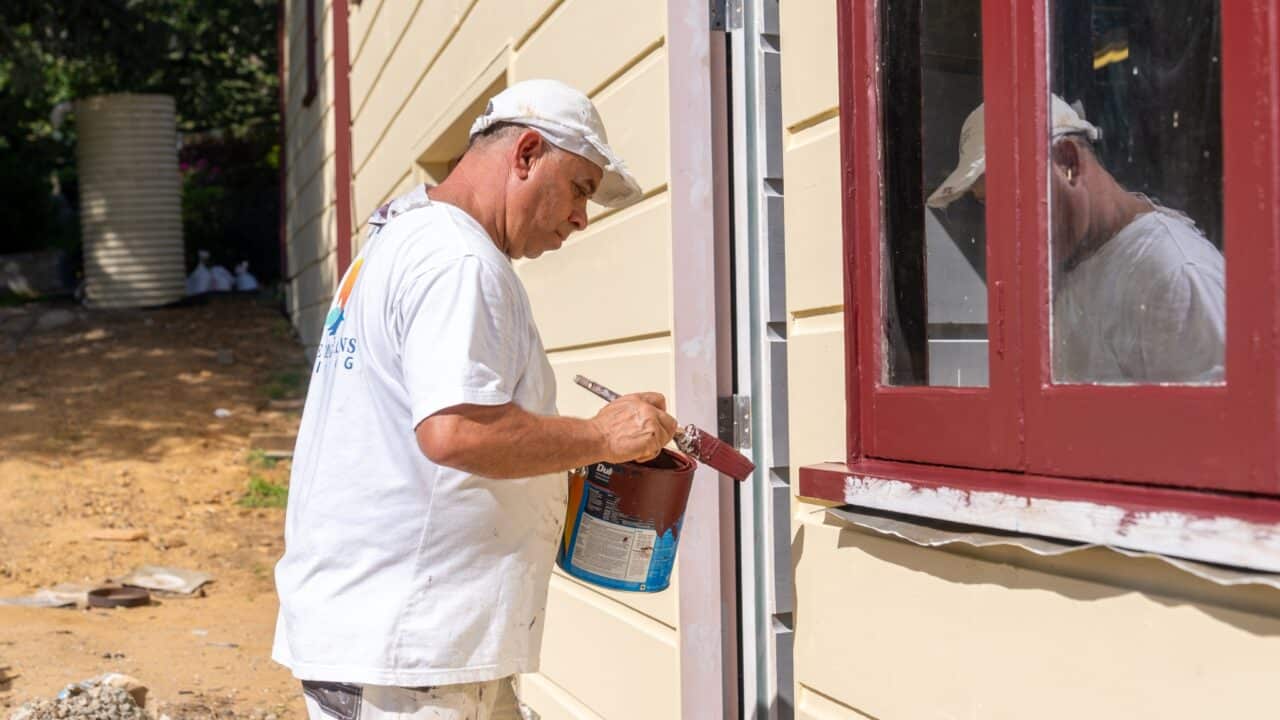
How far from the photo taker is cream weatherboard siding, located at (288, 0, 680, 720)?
3090 millimetres

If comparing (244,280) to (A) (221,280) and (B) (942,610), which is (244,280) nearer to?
(A) (221,280)

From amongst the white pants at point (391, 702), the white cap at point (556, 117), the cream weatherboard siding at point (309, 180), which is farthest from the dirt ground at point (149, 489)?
the white cap at point (556, 117)

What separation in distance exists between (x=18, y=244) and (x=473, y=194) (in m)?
16.7

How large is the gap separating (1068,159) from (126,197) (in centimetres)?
1407

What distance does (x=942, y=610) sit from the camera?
6.35 ft

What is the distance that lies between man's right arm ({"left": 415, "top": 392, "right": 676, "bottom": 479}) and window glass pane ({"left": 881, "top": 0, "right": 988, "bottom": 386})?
1.42 feet

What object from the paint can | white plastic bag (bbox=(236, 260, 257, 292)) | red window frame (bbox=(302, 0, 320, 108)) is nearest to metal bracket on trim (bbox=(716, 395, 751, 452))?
the paint can

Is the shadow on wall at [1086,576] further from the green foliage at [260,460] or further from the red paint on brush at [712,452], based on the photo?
the green foliage at [260,460]

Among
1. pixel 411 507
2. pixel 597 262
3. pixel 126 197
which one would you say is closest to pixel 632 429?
pixel 411 507

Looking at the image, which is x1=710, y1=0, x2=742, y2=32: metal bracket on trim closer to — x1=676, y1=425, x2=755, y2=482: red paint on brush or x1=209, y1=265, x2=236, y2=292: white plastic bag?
x1=676, y1=425, x2=755, y2=482: red paint on brush

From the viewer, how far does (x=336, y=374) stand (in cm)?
216

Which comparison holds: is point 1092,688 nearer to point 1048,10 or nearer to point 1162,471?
point 1162,471

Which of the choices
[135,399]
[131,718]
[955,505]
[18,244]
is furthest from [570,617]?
[18,244]

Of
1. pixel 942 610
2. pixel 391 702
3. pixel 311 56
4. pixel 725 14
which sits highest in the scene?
pixel 311 56
